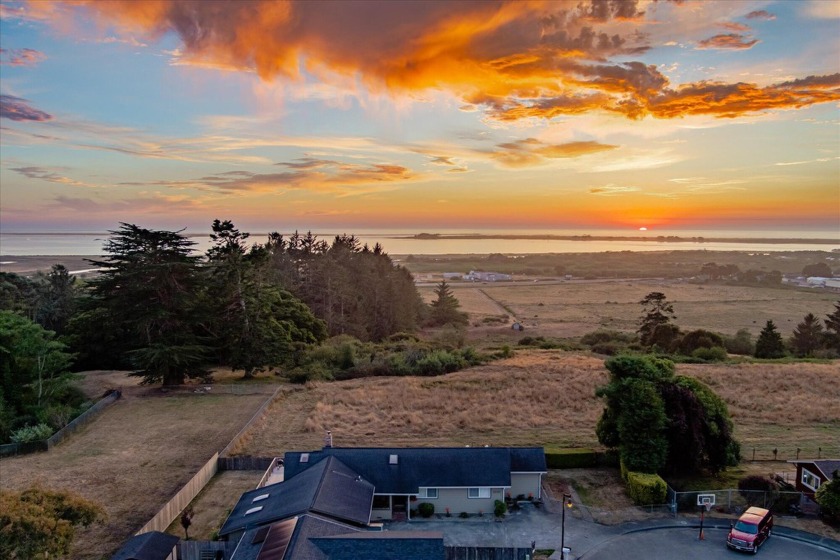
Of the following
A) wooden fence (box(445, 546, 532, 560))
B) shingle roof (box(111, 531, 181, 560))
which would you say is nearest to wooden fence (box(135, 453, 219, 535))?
shingle roof (box(111, 531, 181, 560))

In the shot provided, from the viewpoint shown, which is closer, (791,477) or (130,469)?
(791,477)

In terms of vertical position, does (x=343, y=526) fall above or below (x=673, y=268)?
below

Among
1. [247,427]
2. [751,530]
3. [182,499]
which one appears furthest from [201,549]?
[751,530]

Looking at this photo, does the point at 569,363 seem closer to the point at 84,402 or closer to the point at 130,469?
the point at 130,469

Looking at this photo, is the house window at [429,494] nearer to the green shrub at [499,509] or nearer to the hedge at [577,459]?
the green shrub at [499,509]

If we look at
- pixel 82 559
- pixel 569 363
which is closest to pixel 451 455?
pixel 82 559

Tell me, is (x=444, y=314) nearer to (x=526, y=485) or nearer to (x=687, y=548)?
(x=526, y=485)

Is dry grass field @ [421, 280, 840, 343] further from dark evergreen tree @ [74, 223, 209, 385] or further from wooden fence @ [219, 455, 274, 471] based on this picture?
wooden fence @ [219, 455, 274, 471]
